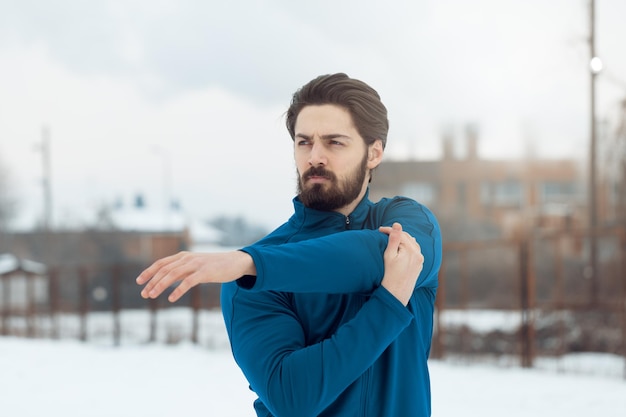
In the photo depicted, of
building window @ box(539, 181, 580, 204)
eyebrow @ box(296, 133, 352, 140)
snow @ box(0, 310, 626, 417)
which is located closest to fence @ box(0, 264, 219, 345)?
snow @ box(0, 310, 626, 417)

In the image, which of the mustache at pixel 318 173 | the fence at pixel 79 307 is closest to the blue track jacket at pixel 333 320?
the mustache at pixel 318 173

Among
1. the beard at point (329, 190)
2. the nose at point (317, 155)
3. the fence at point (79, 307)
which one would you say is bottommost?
the fence at point (79, 307)

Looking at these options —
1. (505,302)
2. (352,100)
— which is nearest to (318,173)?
(352,100)

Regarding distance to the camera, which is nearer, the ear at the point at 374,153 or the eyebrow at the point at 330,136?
the eyebrow at the point at 330,136

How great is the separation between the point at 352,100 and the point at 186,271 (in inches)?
30.5

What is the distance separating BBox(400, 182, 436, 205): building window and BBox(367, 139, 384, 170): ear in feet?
98.6

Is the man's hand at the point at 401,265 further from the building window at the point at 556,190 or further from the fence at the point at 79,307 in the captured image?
the building window at the point at 556,190

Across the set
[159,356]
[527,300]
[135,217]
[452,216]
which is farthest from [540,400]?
[135,217]

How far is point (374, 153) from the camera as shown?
7.02ft

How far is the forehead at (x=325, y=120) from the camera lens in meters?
1.99

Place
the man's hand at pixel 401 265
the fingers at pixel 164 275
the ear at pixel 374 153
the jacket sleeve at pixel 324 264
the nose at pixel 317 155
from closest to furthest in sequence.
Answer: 1. the fingers at pixel 164 275
2. the jacket sleeve at pixel 324 264
3. the man's hand at pixel 401 265
4. the nose at pixel 317 155
5. the ear at pixel 374 153

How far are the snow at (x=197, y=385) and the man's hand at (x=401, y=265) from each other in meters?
5.98

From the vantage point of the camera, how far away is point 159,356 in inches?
483

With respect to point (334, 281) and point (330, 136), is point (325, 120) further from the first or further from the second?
point (334, 281)
